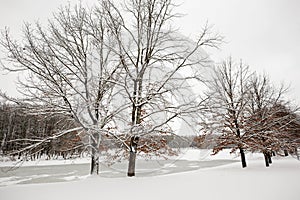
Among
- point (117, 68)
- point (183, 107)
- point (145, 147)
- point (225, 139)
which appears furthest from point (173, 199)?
point (225, 139)

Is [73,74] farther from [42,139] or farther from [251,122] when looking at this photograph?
[251,122]

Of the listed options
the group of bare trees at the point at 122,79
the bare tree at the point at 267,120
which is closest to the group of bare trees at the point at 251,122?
the bare tree at the point at 267,120

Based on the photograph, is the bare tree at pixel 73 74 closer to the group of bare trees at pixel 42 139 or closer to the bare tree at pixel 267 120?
the group of bare trees at pixel 42 139

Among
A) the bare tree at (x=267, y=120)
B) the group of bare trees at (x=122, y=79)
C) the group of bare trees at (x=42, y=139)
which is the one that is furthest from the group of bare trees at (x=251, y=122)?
the group of bare trees at (x=42, y=139)

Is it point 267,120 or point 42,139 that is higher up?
point 267,120

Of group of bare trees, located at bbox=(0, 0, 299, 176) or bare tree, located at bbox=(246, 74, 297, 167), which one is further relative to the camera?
bare tree, located at bbox=(246, 74, 297, 167)

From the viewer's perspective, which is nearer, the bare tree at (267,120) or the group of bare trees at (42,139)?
the group of bare trees at (42,139)

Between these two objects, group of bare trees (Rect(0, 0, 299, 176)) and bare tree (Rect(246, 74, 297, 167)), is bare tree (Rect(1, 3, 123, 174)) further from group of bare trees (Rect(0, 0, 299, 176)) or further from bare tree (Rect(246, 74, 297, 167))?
bare tree (Rect(246, 74, 297, 167))

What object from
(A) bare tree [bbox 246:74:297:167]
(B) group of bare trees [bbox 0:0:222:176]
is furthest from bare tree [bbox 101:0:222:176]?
(A) bare tree [bbox 246:74:297:167]

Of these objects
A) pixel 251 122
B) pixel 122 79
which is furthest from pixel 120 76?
pixel 251 122

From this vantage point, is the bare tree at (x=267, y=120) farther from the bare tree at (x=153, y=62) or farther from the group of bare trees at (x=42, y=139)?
the group of bare trees at (x=42, y=139)

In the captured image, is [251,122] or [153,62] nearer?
[153,62]

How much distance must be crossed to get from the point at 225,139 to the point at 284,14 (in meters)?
6.90

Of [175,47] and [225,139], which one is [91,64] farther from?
[225,139]
